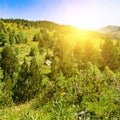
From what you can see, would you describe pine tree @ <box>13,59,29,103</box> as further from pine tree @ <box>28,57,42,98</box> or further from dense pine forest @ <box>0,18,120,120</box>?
pine tree @ <box>28,57,42,98</box>

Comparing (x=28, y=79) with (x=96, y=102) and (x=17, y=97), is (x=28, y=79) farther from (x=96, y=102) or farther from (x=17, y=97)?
(x=96, y=102)

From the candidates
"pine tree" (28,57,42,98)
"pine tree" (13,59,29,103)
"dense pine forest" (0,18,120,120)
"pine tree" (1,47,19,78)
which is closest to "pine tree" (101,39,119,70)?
"dense pine forest" (0,18,120,120)

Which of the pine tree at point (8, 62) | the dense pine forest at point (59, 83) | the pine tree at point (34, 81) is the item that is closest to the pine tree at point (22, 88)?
the dense pine forest at point (59, 83)

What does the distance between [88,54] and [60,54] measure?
11.7 meters

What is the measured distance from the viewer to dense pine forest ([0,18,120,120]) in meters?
11.7

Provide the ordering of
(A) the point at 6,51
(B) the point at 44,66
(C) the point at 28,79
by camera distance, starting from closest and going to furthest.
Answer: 1. (C) the point at 28,79
2. (A) the point at 6,51
3. (B) the point at 44,66

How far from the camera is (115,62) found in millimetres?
87875

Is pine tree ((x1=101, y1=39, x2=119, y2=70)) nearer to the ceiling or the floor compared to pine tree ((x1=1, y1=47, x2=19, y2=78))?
nearer to the ceiling

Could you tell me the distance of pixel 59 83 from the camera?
18.7 metres

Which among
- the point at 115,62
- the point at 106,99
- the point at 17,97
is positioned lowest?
the point at 17,97

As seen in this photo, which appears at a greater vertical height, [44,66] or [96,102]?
[96,102]

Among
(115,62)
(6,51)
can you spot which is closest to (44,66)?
(6,51)

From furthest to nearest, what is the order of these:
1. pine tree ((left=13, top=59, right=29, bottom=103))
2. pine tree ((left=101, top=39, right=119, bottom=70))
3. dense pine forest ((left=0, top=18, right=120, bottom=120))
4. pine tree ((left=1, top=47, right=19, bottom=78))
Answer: pine tree ((left=101, top=39, right=119, bottom=70))
pine tree ((left=1, top=47, right=19, bottom=78))
pine tree ((left=13, top=59, right=29, bottom=103))
dense pine forest ((left=0, top=18, right=120, bottom=120))

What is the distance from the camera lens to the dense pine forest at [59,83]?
11719mm
